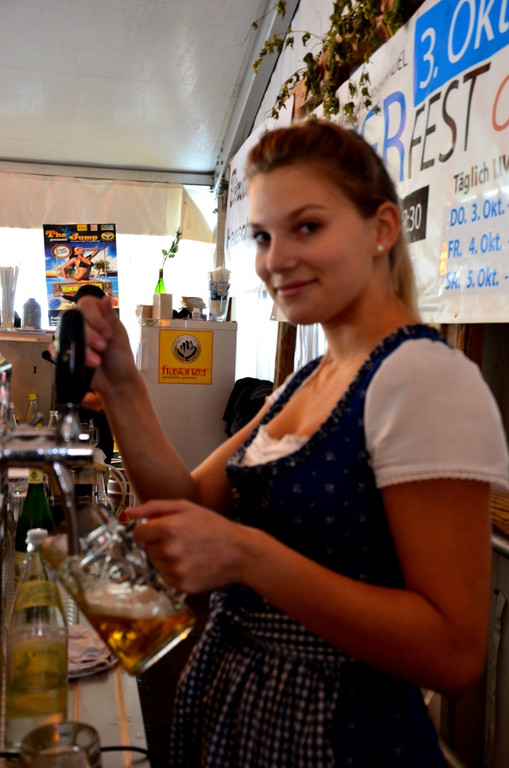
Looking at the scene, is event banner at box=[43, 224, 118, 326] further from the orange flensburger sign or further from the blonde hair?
the blonde hair

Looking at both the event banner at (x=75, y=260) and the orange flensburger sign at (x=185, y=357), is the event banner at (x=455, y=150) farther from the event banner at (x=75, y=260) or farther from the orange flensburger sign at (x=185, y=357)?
the event banner at (x=75, y=260)

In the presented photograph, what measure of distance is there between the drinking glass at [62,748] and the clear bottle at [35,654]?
125mm

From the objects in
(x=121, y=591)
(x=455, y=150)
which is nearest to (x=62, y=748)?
(x=121, y=591)

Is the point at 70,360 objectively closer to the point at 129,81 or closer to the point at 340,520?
the point at 340,520

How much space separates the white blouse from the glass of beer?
0.88 ft

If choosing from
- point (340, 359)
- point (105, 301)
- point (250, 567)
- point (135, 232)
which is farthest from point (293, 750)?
point (135, 232)

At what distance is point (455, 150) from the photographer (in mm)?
1981

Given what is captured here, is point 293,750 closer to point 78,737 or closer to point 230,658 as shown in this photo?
point 230,658

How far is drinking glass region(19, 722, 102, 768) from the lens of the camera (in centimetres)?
70

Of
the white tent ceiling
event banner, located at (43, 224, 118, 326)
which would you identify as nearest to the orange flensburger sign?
the white tent ceiling

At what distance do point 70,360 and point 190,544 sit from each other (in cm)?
22

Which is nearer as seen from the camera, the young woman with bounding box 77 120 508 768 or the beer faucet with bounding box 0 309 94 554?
the beer faucet with bounding box 0 309 94 554

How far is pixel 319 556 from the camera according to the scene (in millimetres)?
862

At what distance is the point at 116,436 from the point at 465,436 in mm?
588
